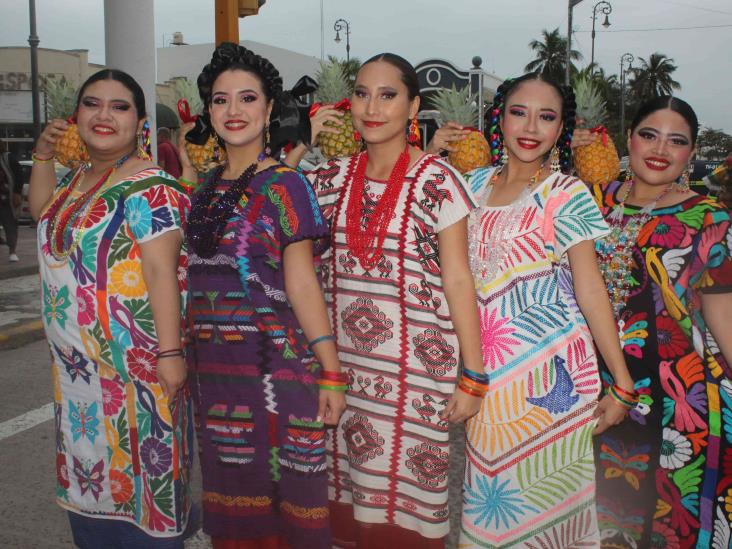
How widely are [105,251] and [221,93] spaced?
27.1 inches

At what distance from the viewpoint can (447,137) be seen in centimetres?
303

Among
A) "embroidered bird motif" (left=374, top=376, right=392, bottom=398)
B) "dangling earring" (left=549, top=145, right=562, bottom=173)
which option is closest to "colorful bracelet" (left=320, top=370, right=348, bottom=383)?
"embroidered bird motif" (left=374, top=376, right=392, bottom=398)

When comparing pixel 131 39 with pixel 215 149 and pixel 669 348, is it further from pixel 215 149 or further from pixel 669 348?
pixel 669 348

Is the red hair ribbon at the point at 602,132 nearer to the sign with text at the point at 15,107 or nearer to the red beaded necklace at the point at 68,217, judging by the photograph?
the red beaded necklace at the point at 68,217

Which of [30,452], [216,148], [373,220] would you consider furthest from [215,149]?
[30,452]

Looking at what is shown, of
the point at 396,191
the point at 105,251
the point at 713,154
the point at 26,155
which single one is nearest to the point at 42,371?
the point at 105,251

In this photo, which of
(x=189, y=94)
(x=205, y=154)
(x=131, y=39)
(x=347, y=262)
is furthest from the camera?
(x=131, y=39)

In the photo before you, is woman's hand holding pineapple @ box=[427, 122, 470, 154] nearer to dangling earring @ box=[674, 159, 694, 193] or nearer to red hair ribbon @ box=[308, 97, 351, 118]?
red hair ribbon @ box=[308, 97, 351, 118]

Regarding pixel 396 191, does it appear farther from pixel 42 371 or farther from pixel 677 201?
pixel 42 371

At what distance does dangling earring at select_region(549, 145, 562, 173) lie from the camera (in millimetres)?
2809

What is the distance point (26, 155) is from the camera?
2677cm

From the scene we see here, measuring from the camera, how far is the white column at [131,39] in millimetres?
6137

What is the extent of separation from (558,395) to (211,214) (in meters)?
1.36

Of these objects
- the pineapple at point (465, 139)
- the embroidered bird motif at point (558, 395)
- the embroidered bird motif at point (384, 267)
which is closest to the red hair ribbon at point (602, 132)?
the pineapple at point (465, 139)
